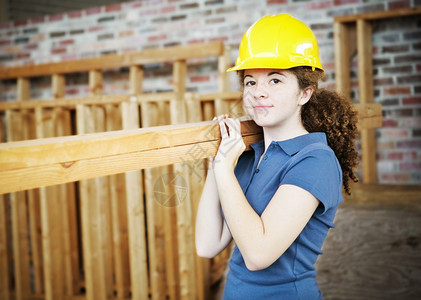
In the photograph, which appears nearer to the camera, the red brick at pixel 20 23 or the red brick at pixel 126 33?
the red brick at pixel 126 33

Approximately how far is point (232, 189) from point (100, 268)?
2309 mm

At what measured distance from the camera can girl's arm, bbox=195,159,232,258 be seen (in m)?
1.56

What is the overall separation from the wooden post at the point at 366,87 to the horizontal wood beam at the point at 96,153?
271 centimetres

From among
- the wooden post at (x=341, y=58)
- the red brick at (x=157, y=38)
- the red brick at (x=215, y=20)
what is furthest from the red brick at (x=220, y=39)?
the wooden post at (x=341, y=58)

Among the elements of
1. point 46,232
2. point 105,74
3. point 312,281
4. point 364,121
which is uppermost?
point 105,74

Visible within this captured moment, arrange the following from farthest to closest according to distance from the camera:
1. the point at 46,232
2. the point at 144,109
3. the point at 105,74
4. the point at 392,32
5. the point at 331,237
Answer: the point at 105,74 → the point at 392,32 → the point at 46,232 → the point at 144,109 → the point at 331,237

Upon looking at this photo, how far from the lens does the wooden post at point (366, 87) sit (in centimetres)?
365

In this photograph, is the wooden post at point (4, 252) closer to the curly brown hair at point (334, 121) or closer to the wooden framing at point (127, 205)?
the wooden framing at point (127, 205)

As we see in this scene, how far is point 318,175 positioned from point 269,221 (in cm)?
19

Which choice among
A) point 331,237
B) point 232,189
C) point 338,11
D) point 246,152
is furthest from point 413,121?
point 232,189

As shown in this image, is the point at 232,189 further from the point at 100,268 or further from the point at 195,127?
the point at 100,268

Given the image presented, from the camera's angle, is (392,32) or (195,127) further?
(392,32)

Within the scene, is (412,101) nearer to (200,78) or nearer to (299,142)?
(200,78)

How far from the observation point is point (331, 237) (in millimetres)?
2793
